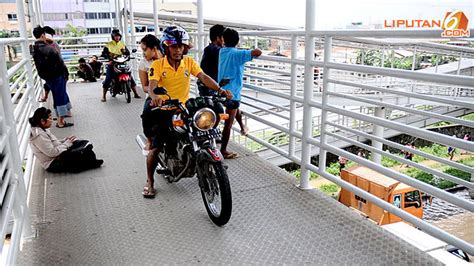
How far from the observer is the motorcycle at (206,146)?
8.89ft

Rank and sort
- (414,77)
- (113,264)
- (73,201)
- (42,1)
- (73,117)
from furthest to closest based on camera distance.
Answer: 1. (42,1)
2. (73,117)
3. (73,201)
4. (113,264)
5. (414,77)

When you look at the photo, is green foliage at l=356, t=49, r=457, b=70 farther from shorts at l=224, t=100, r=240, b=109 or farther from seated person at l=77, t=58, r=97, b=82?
shorts at l=224, t=100, r=240, b=109

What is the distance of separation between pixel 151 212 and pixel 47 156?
Answer: 5.06 feet

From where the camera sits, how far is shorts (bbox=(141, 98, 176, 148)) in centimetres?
325

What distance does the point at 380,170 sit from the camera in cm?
261

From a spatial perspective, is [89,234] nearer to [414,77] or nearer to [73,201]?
[73,201]

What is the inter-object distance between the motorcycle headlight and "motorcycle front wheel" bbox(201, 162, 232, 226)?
266mm

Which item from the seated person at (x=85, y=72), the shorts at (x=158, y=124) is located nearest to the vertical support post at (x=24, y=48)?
the shorts at (x=158, y=124)

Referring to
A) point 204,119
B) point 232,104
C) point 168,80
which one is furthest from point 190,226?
point 232,104

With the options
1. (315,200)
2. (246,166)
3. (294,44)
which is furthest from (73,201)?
(294,44)

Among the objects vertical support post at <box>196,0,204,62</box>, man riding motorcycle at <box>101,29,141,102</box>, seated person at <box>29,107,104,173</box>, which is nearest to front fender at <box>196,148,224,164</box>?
seated person at <box>29,107,104,173</box>

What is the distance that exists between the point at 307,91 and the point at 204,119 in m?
0.98

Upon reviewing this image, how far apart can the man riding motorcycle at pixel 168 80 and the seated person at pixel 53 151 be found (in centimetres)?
100

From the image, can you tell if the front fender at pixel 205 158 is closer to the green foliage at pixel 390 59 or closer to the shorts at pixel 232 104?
the shorts at pixel 232 104
